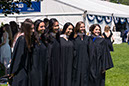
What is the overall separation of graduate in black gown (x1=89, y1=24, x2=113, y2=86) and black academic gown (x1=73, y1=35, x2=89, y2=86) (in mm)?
176

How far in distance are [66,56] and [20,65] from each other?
4.33ft

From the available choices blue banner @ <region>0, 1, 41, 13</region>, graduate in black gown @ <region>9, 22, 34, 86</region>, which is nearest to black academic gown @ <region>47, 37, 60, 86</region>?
graduate in black gown @ <region>9, 22, 34, 86</region>

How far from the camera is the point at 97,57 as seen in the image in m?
6.52

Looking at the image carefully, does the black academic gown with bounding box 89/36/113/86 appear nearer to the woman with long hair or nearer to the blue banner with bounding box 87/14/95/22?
the woman with long hair

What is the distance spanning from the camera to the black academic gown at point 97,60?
639 centimetres

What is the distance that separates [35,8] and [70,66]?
603 inches

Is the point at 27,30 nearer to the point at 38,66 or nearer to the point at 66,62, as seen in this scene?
the point at 38,66

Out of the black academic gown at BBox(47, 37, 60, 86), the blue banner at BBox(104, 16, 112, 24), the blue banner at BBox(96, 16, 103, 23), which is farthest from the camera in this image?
the blue banner at BBox(104, 16, 112, 24)

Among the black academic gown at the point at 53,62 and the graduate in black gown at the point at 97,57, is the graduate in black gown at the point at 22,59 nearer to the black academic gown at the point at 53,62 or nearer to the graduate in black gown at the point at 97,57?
the black academic gown at the point at 53,62

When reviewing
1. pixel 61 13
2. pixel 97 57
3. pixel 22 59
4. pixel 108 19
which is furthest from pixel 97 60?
pixel 108 19

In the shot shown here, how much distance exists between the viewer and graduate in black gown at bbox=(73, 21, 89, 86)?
612 cm

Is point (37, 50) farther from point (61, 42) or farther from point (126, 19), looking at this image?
point (126, 19)

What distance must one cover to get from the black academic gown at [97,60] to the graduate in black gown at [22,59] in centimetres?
201

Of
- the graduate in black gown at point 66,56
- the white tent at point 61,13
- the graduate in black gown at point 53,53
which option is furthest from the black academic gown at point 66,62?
the white tent at point 61,13
